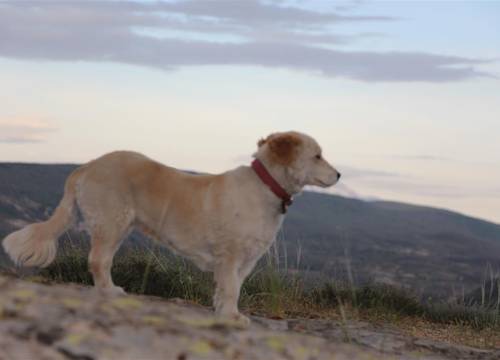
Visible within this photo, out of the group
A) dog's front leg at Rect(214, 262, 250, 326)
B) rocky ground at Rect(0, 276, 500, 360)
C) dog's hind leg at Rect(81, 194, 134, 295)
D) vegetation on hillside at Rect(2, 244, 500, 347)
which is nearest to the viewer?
rocky ground at Rect(0, 276, 500, 360)

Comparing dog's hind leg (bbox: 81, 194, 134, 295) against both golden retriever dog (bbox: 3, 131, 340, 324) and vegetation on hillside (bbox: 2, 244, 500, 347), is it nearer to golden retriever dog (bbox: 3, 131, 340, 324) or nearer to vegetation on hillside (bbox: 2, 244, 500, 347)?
golden retriever dog (bbox: 3, 131, 340, 324)

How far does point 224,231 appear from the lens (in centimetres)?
683

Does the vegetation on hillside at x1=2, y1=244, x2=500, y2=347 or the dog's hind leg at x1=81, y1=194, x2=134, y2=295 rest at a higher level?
the dog's hind leg at x1=81, y1=194, x2=134, y2=295

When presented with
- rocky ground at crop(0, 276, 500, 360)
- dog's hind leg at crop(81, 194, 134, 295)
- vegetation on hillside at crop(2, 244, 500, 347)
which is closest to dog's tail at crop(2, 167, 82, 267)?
dog's hind leg at crop(81, 194, 134, 295)

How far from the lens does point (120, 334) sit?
10.9 feet

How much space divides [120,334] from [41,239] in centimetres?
418

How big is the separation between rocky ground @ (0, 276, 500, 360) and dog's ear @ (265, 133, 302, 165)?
305 cm

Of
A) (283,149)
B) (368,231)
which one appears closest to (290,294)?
(283,149)

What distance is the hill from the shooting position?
47.7 metres

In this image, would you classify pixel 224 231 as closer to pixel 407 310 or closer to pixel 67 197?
pixel 67 197

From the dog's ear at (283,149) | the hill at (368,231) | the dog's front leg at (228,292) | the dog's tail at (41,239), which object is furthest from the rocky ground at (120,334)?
the hill at (368,231)

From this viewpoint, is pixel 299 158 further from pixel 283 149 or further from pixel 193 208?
pixel 193 208

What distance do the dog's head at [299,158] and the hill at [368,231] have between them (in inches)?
1191

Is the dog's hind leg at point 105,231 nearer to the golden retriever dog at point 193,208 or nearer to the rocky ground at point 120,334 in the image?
the golden retriever dog at point 193,208
